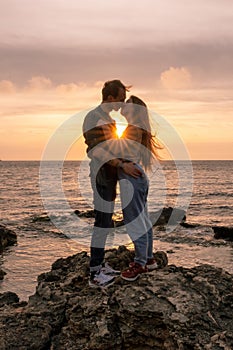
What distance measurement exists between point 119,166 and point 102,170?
0.81 feet

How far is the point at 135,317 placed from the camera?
4895 millimetres

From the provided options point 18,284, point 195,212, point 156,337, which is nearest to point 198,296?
point 156,337

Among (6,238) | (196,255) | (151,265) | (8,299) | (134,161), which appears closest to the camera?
(134,161)

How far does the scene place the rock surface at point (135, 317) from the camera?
4.65 m

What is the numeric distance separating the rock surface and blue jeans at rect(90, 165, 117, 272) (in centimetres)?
53

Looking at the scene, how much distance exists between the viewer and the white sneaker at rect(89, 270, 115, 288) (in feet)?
18.6

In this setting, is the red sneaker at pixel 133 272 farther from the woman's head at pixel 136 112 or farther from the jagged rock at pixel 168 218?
the jagged rock at pixel 168 218

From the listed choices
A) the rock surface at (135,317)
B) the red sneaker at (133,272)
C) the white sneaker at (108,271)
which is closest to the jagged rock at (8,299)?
the rock surface at (135,317)

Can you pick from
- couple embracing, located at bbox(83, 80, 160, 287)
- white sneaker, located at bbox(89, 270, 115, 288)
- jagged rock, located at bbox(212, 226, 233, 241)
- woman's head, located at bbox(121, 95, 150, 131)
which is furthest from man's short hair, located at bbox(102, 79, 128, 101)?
jagged rock, located at bbox(212, 226, 233, 241)

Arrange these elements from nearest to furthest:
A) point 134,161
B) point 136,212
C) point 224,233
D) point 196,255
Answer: point 134,161 < point 136,212 < point 196,255 < point 224,233

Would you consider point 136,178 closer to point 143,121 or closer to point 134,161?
point 134,161

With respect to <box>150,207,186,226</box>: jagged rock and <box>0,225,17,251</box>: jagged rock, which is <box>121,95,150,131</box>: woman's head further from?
<box>150,207,186,226</box>: jagged rock

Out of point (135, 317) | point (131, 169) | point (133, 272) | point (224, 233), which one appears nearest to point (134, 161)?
point (131, 169)

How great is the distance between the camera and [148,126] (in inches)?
224
